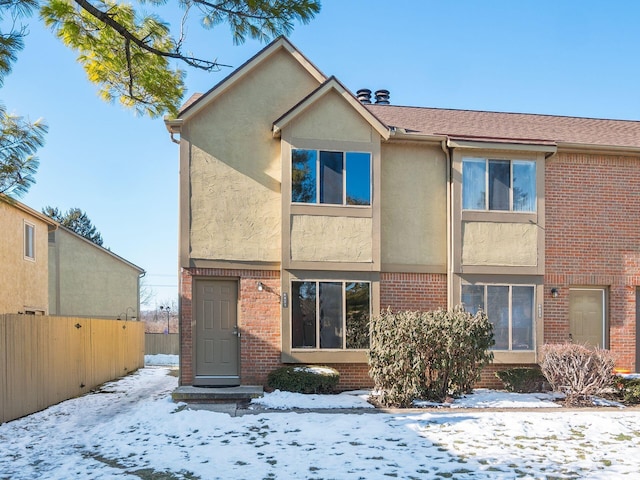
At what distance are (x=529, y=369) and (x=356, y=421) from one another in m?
5.37

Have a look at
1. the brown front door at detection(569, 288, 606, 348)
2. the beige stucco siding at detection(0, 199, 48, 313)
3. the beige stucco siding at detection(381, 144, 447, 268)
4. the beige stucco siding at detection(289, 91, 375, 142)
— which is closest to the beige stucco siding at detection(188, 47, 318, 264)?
the beige stucco siding at detection(289, 91, 375, 142)

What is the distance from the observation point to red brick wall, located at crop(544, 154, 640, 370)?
13.4m

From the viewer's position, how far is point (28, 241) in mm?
19250

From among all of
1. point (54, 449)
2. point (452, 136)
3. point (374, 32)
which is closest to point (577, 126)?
point (452, 136)

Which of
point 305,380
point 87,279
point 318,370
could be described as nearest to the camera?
point 305,380

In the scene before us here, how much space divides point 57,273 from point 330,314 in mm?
17087

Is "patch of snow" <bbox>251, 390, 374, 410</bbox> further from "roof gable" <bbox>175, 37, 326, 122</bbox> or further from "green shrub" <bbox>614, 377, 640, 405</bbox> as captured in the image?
"roof gable" <bbox>175, 37, 326, 122</bbox>

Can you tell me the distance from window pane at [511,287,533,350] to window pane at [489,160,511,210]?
203 cm

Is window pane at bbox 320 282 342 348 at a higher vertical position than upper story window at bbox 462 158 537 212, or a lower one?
lower

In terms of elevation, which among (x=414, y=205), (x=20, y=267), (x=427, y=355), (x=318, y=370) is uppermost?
(x=414, y=205)

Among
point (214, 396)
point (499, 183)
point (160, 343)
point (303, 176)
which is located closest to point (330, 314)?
point (214, 396)

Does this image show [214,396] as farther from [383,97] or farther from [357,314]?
[383,97]

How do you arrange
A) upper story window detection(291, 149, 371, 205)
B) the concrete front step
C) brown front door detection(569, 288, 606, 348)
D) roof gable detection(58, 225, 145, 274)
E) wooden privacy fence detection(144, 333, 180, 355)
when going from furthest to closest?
wooden privacy fence detection(144, 333, 180, 355), roof gable detection(58, 225, 145, 274), brown front door detection(569, 288, 606, 348), upper story window detection(291, 149, 371, 205), the concrete front step

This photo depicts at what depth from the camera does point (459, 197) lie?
13.1 m
